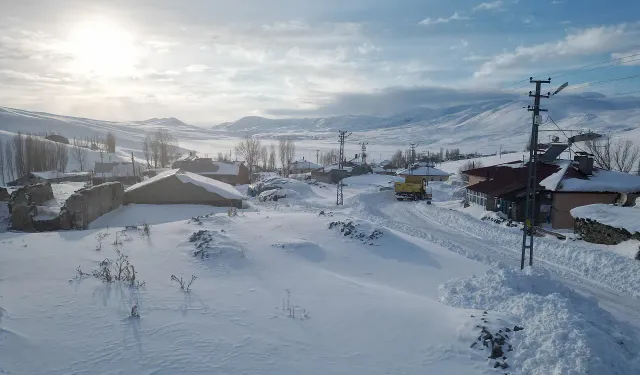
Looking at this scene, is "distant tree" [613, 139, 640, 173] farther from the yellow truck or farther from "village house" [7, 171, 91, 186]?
"village house" [7, 171, 91, 186]

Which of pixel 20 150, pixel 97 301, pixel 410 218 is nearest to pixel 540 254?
pixel 410 218

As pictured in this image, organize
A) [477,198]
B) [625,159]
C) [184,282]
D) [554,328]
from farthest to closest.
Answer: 1. [625,159]
2. [477,198]
3. [184,282]
4. [554,328]

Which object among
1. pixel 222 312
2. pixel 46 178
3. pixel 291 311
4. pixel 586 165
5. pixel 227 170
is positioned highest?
pixel 586 165

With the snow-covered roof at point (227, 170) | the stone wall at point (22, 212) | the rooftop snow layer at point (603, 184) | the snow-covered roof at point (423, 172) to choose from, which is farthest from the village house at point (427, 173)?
the stone wall at point (22, 212)

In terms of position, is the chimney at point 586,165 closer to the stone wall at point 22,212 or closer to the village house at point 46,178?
the stone wall at point 22,212

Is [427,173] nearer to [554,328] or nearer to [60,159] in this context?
[554,328]

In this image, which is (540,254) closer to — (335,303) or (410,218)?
(410,218)

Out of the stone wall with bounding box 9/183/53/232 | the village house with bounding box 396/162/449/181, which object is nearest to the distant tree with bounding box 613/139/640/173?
the village house with bounding box 396/162/449/181

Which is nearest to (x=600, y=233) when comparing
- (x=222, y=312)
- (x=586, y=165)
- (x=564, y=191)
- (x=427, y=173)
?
(x=564, y=191)
